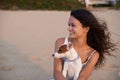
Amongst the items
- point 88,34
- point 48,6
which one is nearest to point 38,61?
point 88,34

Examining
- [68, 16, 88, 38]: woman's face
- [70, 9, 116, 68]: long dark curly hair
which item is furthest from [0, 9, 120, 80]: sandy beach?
[68, 16, 88, 38]: woman's face

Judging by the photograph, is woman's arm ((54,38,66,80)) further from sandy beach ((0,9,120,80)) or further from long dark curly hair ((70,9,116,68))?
sandy beach ((0,9,120,80))

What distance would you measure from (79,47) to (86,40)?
0.12 meters

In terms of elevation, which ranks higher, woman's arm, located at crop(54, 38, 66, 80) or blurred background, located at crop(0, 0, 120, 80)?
woman's arm, located at crop(54, 38, 66, 80)

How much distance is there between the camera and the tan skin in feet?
12.5

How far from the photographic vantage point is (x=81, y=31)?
3865 millimetres

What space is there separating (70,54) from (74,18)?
0.35 m

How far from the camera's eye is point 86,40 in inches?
161

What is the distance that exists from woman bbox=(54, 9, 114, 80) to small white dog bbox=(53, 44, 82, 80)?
2.3 inches

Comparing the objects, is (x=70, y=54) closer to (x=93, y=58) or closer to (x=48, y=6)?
(x=93, y=58)

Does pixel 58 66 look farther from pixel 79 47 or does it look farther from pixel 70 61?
pixel 79 47

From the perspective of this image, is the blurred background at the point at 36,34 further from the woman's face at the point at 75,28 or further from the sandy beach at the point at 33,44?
the woman's face at the point at 75,28

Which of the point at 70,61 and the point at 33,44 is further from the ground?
the point at 70,61

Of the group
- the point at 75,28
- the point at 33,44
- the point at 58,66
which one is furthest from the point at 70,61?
the point at 33,44
